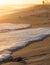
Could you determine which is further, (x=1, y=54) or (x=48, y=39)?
(x=48, y=39)

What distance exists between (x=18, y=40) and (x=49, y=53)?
1.15 feet

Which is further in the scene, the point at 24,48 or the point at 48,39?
the point at 48,39

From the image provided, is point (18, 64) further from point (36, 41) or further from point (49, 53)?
point (36, 41)

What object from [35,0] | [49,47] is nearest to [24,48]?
[49,47]

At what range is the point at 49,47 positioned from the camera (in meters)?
1.27

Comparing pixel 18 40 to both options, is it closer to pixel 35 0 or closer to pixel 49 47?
pixel 49 47

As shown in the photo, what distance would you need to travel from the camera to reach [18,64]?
3.36ft

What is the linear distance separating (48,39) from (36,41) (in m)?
0.10

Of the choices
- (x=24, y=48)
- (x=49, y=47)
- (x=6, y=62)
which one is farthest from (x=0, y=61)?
(x=49, y=47)

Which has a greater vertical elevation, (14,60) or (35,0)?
(35,0)

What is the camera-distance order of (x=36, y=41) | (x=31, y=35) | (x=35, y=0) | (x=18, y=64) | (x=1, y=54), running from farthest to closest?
(x=35, y=0)
(x=31, y=35)
(x=36, y=41)
(x=1, y=54)
(x=18, y=64)

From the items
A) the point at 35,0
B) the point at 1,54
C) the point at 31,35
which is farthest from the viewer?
the point at 35,0

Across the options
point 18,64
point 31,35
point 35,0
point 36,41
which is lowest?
point 18,64

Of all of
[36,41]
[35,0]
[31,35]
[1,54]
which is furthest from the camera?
[35,0]
